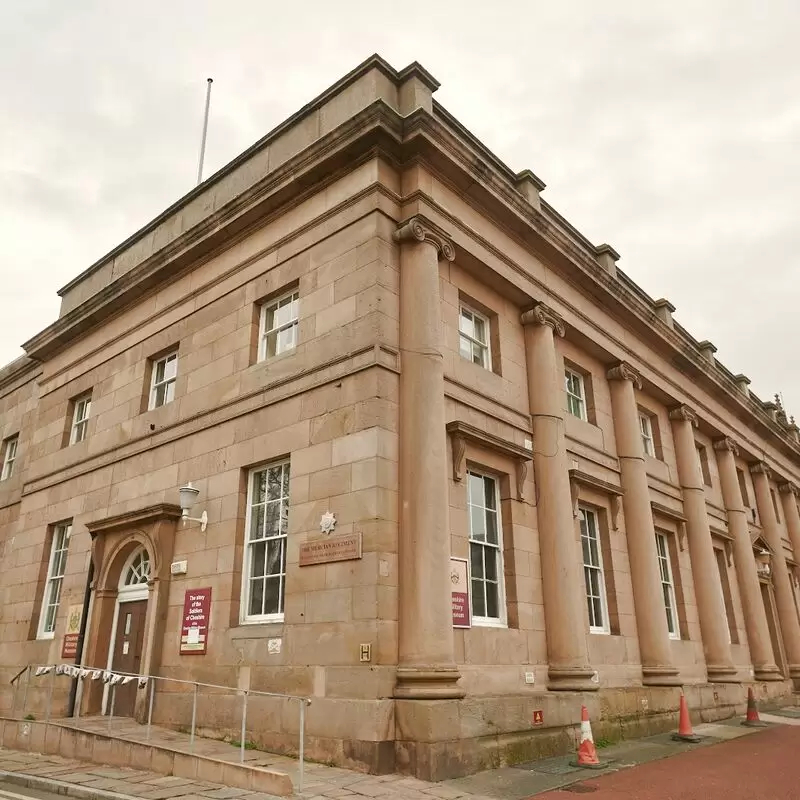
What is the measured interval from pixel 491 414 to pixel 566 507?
7.61 ft

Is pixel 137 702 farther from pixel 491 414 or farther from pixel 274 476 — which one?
pixel 491 414

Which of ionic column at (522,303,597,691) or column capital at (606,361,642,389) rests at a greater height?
column capital at (606,361,642,389)

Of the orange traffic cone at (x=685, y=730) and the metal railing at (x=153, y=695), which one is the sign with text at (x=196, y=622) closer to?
the metal railing at (x=153, y=695)

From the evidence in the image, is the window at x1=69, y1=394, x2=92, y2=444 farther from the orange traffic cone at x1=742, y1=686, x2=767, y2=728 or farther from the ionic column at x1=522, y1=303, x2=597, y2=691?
the orange traffic cone at x1=742, y1=686, x2=767, y2=728

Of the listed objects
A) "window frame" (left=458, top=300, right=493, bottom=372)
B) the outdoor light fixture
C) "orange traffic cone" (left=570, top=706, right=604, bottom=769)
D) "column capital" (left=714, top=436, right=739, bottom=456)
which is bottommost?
"orange traffic cone" (left=570, top=706, right=604, bottom=769)

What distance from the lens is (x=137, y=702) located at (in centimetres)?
1235

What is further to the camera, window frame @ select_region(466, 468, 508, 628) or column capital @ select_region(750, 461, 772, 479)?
column capital @ select_region(750, 461, 772, 479)

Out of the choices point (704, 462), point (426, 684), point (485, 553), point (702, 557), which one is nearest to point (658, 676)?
point (702, 557)

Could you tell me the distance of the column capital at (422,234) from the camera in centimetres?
1164

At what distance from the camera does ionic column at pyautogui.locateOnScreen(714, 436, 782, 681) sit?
807 inches

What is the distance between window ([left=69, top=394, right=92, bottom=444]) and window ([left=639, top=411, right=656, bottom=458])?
14.7 m

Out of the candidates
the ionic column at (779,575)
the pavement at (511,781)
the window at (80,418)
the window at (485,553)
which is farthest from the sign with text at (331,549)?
the ionic column at (779,575)

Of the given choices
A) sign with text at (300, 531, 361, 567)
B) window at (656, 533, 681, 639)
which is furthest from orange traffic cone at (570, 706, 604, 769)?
window at (656, 533, 681, 639)

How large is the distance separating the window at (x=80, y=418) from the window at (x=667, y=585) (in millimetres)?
14779
